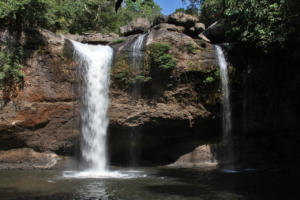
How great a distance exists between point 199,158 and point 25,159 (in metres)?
7.65

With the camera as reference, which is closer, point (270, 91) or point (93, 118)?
point (93, 118)

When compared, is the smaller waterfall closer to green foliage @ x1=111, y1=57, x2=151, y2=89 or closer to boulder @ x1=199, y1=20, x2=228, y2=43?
green foliage @ x1=111, y1=57, x2=151, y2=89

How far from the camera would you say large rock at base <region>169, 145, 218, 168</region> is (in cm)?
1387

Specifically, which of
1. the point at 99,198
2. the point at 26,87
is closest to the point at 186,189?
the point at 99,198

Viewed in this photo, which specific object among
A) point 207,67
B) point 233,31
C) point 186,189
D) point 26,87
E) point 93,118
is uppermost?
point 233,31

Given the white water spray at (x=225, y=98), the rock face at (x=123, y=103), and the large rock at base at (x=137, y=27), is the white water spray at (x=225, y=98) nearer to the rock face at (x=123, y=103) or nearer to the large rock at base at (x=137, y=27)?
the rock face at (x=123, y=103)

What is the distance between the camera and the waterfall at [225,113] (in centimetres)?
1405

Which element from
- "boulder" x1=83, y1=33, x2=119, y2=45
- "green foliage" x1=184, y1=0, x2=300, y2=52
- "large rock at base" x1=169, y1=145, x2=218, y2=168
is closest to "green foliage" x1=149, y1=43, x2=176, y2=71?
"green foliage" x1=184, y1=0, x2=300, y2=52

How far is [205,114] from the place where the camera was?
1371cm

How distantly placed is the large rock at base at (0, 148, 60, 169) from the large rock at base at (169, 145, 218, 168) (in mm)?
5531

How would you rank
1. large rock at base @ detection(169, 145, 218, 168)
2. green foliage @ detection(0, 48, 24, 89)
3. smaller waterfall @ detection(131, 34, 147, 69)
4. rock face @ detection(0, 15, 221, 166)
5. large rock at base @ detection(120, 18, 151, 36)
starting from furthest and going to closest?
large rock at base @ detection(120, 18, 151, 36) → large rock at base @ detection(169, 145, 218, 168) → smaller waterfall @ detection(131, 34, 147, 69) → rock face @ detection(0, 15, 221, 166) → green foliage @ detection(0, 48, 24, 89)

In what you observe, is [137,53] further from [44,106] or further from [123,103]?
[44,106]

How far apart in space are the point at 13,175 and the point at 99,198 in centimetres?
477

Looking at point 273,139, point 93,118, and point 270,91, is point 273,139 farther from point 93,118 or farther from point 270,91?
point 93,118
